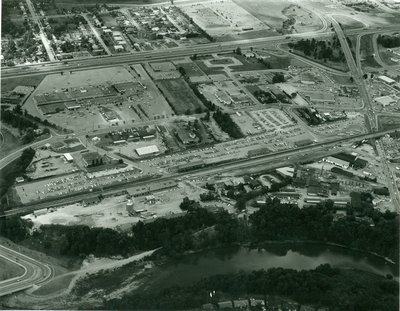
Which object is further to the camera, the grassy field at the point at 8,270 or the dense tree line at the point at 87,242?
the dense tree line at the point at 87,242

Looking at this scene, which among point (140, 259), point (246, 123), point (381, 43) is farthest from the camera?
point (381, 43)

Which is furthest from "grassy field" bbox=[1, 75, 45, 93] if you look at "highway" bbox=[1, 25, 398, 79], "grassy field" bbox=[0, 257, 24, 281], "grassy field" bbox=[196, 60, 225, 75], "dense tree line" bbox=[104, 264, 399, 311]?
"dense tree line" bbox=[104, 264, 399, 311]

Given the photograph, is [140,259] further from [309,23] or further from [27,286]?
[309,23]

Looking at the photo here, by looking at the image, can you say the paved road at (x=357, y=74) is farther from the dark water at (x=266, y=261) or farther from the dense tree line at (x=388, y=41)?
the dark water at (x=266, y=261)

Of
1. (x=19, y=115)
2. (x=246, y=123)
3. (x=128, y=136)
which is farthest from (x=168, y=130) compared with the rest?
(x=19, y=115)

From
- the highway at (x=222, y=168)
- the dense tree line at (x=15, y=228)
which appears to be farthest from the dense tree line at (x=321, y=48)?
the dense tree line at (x=15, y=228)

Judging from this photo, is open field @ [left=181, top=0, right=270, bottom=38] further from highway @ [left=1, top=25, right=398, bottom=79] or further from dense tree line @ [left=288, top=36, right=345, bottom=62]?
dense tree line @ [left=288, top=36, right=345, bottom=62]
